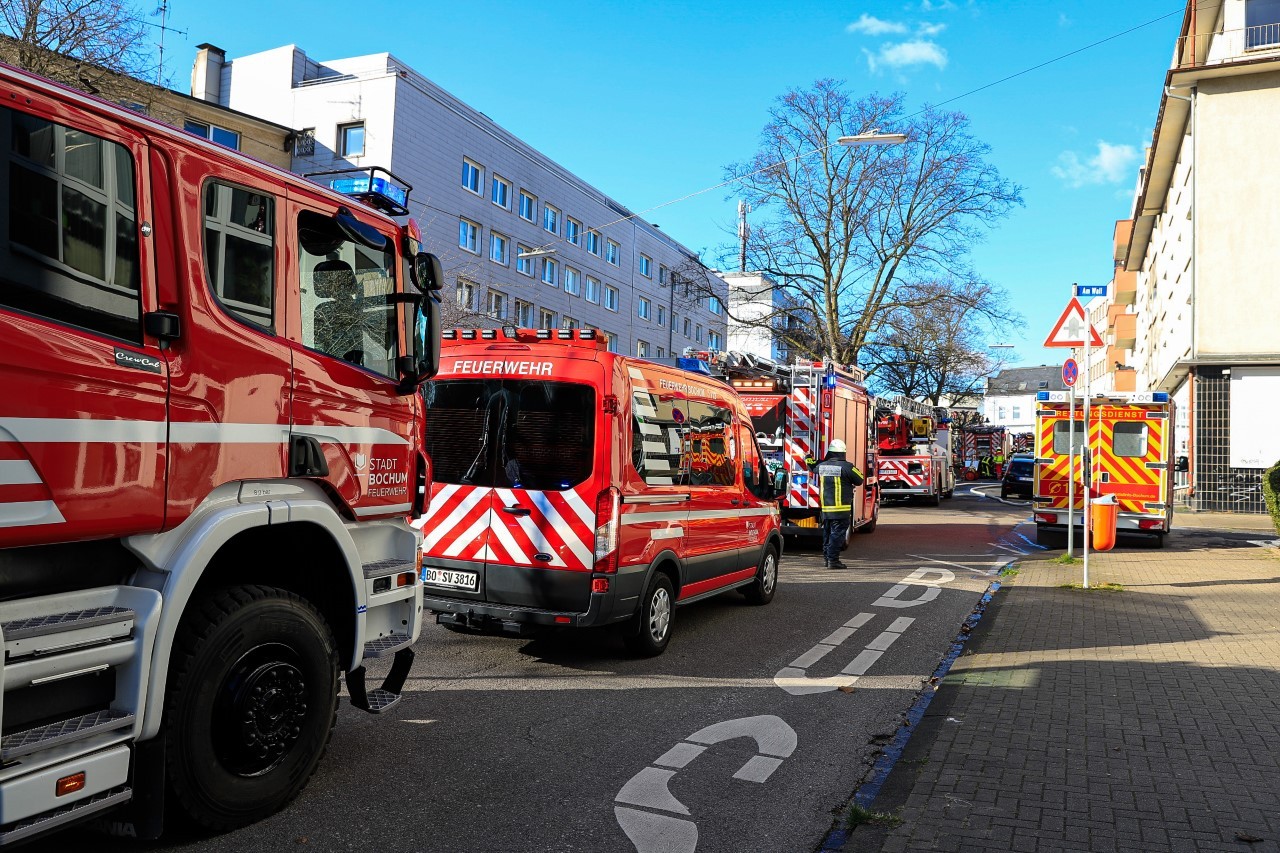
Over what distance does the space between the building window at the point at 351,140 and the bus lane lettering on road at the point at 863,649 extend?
25759mm

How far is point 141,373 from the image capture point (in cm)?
324

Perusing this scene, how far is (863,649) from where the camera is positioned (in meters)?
7.69

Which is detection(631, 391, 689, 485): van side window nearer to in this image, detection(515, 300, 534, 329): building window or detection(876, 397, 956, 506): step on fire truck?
detection(876, 397, 956, 506): step on fire truck

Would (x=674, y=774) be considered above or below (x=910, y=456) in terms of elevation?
below

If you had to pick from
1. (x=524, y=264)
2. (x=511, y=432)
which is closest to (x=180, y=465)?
(x=511, y=432)

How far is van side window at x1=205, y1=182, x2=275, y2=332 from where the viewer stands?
363 cm

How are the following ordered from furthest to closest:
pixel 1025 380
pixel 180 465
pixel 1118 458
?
1. pixel 1025 380
2. pixel 1118 458
3. pixel 180 465

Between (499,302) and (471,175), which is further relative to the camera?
(499,302)

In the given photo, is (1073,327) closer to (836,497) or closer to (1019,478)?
(836,497)

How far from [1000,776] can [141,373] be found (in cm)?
413

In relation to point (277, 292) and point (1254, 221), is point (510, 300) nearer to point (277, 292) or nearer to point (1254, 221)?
point (1254, 221)

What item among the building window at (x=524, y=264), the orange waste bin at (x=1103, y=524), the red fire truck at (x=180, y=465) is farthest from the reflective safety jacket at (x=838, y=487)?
the building window at (x=524, y=264)

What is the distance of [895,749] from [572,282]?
3913 centimetres

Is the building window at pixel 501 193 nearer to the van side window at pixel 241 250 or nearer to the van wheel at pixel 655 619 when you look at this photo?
the van wheel at pixel 655 619
